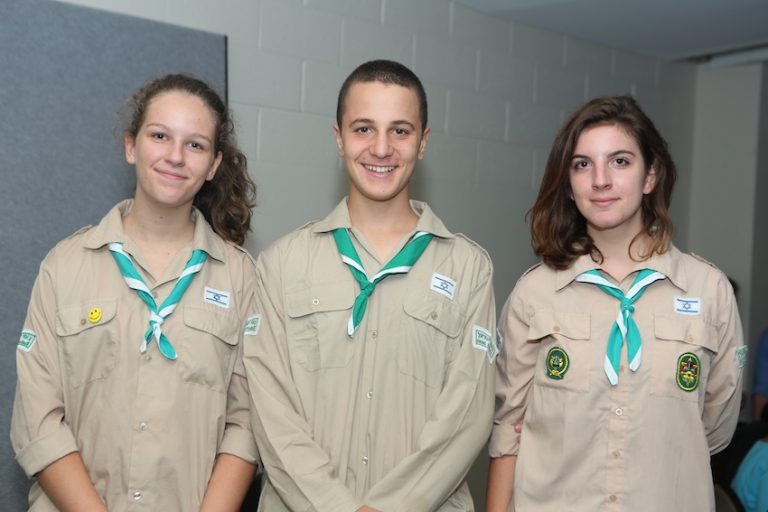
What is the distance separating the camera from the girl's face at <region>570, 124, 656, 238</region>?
7.89 ft

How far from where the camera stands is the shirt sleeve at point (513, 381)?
249cm

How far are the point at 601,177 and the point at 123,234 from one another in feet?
4.39

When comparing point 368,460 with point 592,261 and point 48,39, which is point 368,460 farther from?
point 48,39

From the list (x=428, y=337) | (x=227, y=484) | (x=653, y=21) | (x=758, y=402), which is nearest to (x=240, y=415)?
(x=227, y=484)

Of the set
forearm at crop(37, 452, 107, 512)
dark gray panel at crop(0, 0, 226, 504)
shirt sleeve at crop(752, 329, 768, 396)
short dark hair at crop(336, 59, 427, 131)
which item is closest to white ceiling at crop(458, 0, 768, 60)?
shirt sleeve at crop(752, 329, 768, 396)

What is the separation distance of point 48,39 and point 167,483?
5.36 feet

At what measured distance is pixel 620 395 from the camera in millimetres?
2328

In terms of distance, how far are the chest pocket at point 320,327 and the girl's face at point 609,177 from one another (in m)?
0.71

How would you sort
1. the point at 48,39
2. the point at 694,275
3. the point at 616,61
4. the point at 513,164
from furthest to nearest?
the point at 616,61 → the point at 513,164 → the point at 48,39 → the point at 694,275

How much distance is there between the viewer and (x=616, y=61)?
17.3 feet

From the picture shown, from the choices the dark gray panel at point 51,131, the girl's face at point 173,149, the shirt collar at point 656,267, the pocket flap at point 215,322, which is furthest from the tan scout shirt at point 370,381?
the dark gray panel at point 51,131

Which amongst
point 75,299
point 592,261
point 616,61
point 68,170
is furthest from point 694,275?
point 616,61

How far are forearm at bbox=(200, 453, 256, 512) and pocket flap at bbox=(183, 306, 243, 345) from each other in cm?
33

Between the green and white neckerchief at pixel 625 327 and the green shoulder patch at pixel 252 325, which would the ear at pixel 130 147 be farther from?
the green and white neckerchief at pixel 625 327
